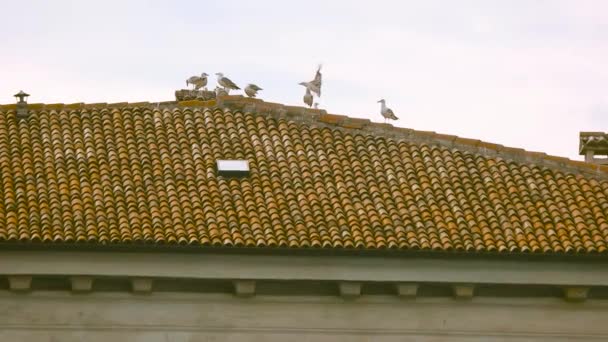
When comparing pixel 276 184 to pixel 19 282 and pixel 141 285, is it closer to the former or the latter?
pixel 141 285

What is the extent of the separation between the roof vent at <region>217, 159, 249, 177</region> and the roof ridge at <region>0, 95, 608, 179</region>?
9.44 ft

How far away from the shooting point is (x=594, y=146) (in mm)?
37625

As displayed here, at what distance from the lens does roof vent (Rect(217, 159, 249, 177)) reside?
33.4 metres

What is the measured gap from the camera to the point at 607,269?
103 ft

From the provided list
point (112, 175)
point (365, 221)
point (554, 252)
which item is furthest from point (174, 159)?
point (554, 252)

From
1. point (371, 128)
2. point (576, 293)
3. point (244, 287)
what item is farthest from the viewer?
point (371, 128)

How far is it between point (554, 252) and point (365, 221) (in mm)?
2597

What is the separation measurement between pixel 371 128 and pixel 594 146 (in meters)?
3.83

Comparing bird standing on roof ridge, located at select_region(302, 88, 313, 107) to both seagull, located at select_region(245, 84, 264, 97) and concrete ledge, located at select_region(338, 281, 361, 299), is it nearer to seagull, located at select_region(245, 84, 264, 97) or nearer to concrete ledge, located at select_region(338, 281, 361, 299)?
seagull, located at select_region(245, 84, 264, 97)

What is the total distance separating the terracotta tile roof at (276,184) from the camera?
31.3 metres

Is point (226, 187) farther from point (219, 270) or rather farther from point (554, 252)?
point (554, 252)

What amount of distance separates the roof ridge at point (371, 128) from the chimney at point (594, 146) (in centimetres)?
195

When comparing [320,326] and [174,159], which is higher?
[174,159]

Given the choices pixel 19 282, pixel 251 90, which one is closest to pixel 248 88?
pixel 251 90
